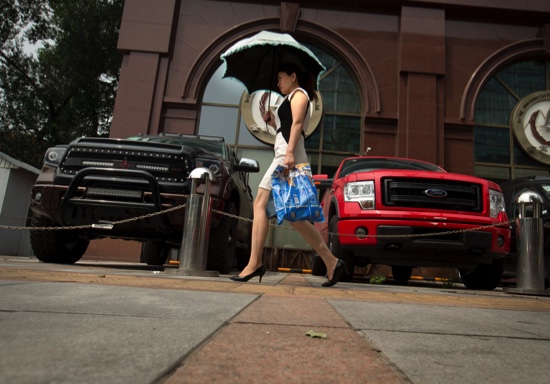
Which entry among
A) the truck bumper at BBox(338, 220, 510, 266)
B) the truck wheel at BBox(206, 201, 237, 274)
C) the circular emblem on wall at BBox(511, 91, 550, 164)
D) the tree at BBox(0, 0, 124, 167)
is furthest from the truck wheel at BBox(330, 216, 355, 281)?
the tree at BBox(0, 0, 124, 167)

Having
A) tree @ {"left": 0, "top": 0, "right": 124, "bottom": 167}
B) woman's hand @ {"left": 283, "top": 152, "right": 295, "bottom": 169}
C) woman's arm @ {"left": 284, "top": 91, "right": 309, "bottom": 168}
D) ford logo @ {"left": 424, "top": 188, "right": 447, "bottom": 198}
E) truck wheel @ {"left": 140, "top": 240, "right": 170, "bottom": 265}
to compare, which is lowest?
truck wheel @ {"left": 140, "top": 240, "right": 170, "bottom": 265}

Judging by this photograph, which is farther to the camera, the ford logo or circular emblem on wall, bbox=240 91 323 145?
circular emblem on wall, bbox=240 91 323 145

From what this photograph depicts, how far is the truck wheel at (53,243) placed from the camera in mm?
5707

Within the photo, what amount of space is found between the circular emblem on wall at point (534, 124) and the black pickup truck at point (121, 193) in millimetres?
11407

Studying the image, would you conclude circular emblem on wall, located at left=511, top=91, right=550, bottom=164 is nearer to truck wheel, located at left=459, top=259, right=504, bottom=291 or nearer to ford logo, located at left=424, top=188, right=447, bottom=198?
truck wheel, located at left=459, top=259, right=504, bottom=291

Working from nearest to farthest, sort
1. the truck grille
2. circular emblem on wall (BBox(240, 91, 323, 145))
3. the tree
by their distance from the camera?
the truck grille
circular emblem on wall (BBox(240, 91, 323, 145))
the tree

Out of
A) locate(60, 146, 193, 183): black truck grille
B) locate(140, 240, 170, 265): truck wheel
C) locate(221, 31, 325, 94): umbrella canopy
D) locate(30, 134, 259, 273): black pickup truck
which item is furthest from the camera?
locate(140, 240, 170, 265): truck wheel

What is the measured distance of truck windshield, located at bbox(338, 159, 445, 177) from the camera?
6.88m

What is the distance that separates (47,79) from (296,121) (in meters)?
22.7

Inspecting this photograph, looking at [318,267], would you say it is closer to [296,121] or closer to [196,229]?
[196,229]

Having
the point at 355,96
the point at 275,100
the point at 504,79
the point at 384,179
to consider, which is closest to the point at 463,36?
the point at 504,79

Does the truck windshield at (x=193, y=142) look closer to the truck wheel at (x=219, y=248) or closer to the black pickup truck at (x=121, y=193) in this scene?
the black pickup truck at (x=121, y=193)

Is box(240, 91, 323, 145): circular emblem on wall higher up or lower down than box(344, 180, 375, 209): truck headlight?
higher up

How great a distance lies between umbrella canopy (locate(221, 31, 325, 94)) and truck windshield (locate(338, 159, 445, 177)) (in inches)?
89.7
